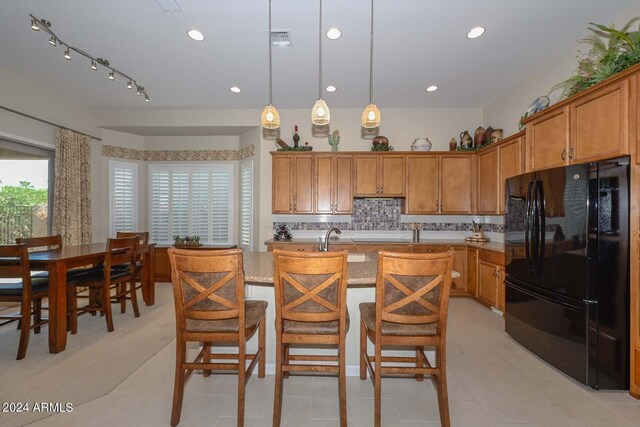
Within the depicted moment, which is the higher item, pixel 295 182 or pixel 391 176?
pixel 391 176

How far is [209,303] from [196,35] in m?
2.83

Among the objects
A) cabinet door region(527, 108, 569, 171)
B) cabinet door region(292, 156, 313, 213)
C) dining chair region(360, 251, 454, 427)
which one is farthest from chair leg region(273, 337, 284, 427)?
cabinet door region(292, 156, 313, 213)

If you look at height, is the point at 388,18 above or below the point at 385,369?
above

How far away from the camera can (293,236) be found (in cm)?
489

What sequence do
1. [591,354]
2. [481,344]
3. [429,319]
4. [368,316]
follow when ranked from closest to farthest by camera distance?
[429,319] < [368,316] < [591,354] < [481,344]

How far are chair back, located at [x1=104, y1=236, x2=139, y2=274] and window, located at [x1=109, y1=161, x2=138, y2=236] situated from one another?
2262 mm

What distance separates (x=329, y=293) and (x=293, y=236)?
3343 millimetres

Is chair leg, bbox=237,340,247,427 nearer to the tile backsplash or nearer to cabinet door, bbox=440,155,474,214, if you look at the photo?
the tile backsplash

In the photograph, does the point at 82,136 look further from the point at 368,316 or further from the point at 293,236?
the point at 368,316

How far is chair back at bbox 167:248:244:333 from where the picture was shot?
1.56 metres

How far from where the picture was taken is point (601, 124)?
2.10 metres

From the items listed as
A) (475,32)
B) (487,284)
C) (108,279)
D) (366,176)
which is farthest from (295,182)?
(487,284)

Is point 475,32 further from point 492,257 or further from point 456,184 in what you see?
point 492,257

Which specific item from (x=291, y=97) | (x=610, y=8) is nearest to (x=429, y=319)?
(x=610, y=8)
